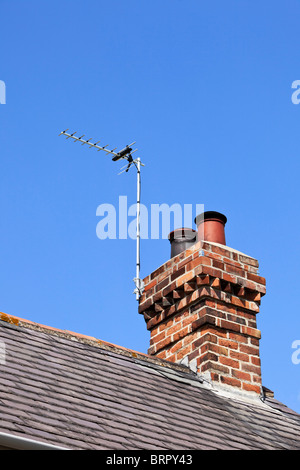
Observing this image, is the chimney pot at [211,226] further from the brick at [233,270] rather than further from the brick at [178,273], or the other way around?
the brick at [178,273]

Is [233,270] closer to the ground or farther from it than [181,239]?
closer to the ground

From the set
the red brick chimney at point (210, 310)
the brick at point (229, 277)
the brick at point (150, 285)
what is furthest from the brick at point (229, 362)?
the brick at point (150, 285)

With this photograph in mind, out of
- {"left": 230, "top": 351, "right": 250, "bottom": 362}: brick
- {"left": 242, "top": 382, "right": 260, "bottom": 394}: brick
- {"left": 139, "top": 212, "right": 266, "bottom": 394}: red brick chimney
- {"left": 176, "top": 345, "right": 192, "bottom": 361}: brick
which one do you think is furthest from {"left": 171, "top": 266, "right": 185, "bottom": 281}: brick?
{"left": 242, "top": 382, "right": 260, "bottom": 394}: brick

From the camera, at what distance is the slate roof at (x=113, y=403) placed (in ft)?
20.3

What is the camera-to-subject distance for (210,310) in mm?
9648

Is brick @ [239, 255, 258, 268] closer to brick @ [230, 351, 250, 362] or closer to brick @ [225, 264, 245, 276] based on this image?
brick @ [225, 264, 245, 276]

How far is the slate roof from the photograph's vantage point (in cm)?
619

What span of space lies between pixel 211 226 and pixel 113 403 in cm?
388

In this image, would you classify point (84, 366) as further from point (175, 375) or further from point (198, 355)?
point (198, 355)

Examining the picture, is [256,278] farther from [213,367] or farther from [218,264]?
[213,367]

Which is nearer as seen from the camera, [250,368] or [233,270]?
[250,368]

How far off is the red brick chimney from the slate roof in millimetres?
342

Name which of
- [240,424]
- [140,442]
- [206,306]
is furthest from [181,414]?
[206,306]

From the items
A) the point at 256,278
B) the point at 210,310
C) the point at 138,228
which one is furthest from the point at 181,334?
the point at 138,228
